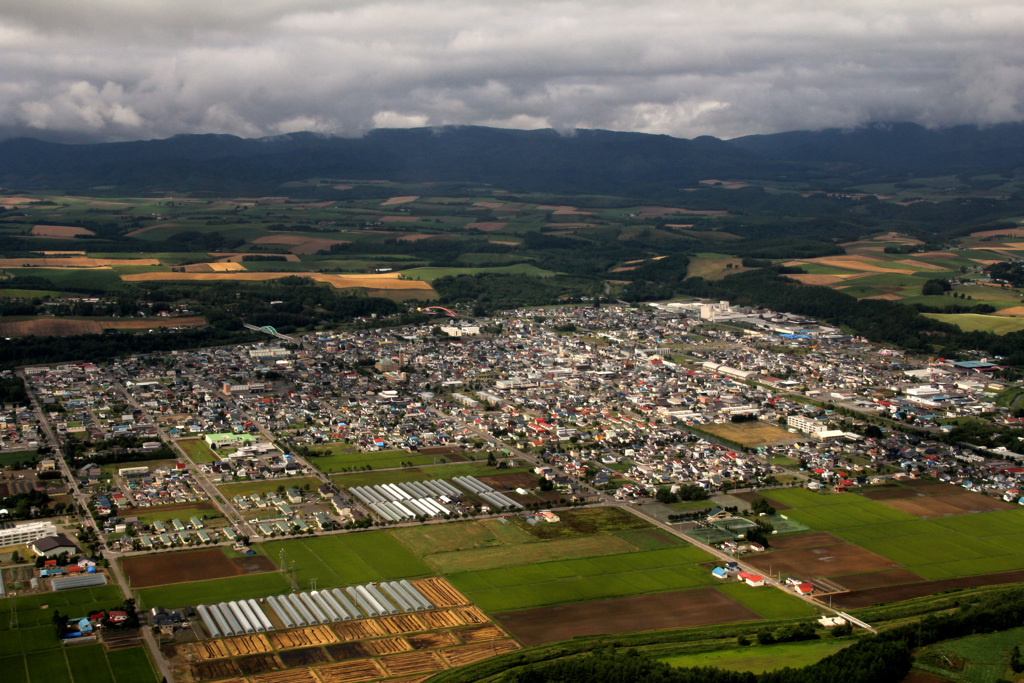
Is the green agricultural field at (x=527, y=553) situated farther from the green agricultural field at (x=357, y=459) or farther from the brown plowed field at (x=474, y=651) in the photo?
the green agricultural field at (x=357, y=459)

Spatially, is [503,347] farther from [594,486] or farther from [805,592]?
[805,592]

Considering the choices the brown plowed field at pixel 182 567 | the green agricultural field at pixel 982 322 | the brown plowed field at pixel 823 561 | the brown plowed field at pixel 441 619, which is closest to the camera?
the brown plowed field at pixel 441 619

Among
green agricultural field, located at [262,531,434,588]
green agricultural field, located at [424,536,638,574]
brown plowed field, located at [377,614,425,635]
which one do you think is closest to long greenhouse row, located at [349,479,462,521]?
green agricultural field, located at [262,531,434,588]

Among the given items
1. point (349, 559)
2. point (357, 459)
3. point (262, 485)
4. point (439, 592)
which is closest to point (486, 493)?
point (357, 459)

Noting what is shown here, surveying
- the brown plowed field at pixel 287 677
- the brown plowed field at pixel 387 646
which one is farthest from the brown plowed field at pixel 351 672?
the brown plowed field at pixel 387 646

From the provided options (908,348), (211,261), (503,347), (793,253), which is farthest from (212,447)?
(793,253)
